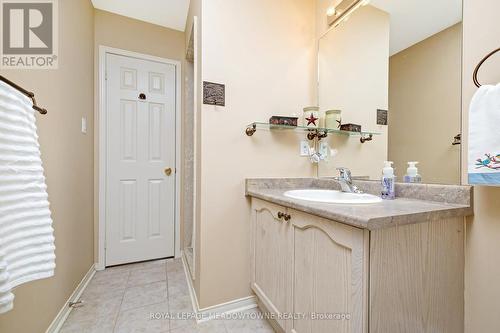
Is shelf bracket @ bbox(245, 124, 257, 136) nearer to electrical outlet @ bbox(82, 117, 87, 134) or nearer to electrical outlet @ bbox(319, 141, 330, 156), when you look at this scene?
electrical outlet @ bbox(319, 141, 330, 156)

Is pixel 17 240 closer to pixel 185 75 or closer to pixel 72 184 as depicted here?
pixel 72 184

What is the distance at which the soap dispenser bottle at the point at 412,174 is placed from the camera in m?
1.08

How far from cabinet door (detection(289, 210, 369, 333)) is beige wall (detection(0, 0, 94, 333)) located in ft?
4.12

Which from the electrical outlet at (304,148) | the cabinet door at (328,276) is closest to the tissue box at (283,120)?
the electrical outlet at (304,148)

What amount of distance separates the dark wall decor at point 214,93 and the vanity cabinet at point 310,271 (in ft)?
2.28

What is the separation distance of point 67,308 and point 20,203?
1154 millimetres

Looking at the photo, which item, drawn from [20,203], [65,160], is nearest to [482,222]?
[20,203]

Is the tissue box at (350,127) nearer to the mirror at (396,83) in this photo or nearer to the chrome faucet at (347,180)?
the mirror at (396,83)

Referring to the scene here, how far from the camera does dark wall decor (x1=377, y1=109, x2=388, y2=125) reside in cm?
125

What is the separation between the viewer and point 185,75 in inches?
95.2

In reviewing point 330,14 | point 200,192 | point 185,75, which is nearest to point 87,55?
point 185,75

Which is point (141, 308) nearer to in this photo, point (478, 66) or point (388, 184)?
point (388, 184)

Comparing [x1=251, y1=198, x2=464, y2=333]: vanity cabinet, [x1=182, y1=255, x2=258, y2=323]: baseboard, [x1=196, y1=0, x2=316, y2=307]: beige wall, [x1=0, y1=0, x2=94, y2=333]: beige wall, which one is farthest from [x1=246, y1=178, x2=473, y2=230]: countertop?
[x1=0, y1=0, x2=94, y2=333]: beige wall

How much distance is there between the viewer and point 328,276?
0.81 m
